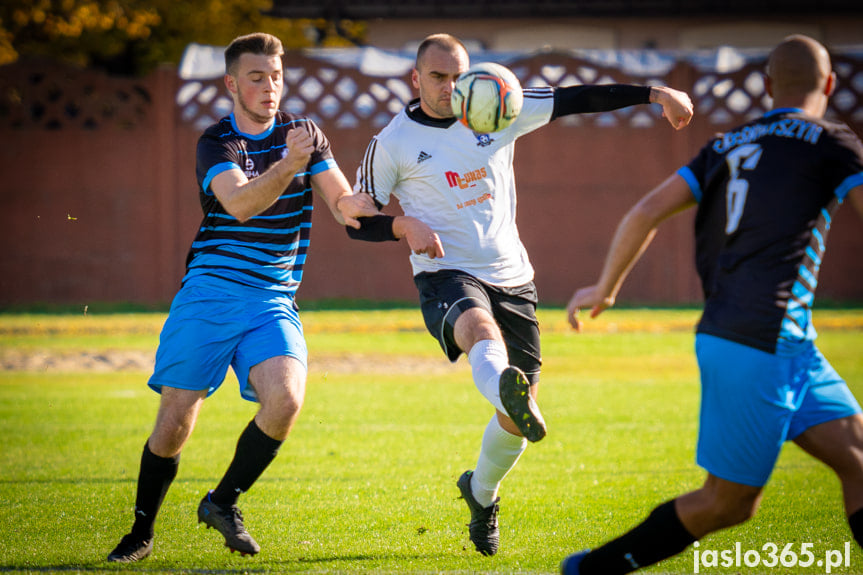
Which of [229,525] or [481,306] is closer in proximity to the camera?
[229,525]

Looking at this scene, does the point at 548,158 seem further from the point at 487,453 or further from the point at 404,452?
the point at 487,453

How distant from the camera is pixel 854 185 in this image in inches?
154

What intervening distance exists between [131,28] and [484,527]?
2005cm

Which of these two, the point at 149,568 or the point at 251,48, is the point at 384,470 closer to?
the point at 149,568

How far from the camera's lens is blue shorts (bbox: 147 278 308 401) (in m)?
5.23

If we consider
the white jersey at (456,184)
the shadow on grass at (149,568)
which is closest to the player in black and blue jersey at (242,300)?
the shadow on grass at (149,568)

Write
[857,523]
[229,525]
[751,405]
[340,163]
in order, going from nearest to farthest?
[751,405], [857,523], [229,525], [340,163]

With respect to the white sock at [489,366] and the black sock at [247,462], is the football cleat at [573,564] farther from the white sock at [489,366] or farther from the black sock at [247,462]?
the black sock at [247,462]

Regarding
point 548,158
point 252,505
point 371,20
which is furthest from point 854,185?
point 371,20

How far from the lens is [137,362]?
13.4 metres

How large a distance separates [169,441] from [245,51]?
A: 208 cm

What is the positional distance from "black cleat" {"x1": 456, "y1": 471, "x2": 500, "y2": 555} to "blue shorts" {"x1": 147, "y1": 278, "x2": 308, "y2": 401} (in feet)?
4.21

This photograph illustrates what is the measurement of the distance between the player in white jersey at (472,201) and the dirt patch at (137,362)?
709cm

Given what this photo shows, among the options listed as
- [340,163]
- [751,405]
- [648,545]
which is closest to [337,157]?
[340,163]
